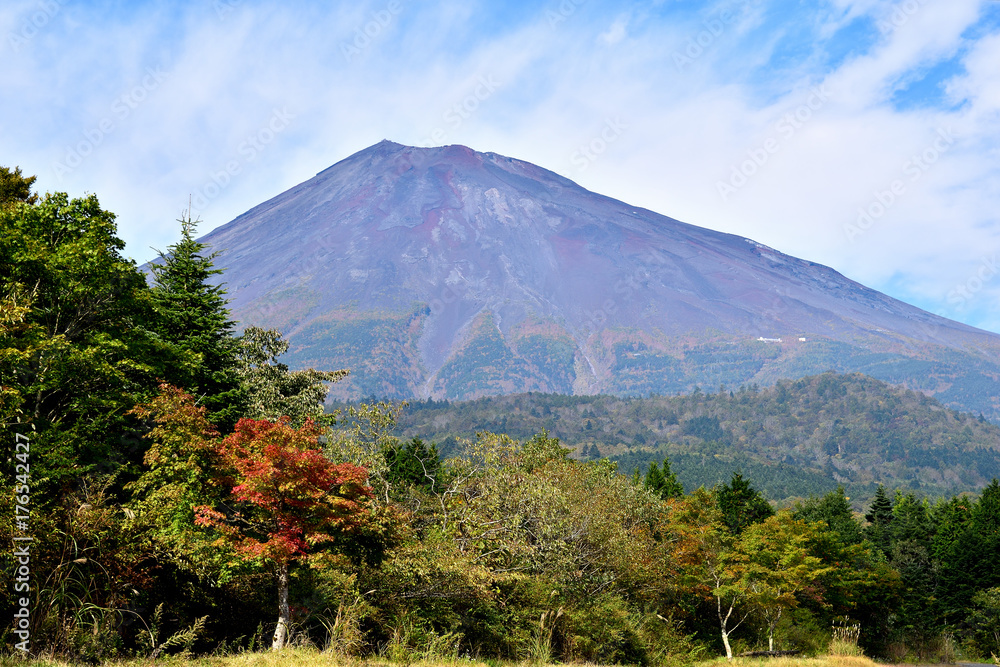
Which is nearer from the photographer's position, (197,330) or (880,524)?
(197,330)

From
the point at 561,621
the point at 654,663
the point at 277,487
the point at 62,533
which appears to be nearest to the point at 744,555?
the point at 654,663

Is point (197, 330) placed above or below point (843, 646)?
above

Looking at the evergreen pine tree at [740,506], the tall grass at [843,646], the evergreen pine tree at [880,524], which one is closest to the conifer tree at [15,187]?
the tall grass at [843,646]

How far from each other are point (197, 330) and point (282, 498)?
37.3 ft

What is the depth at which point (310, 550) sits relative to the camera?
13.8m

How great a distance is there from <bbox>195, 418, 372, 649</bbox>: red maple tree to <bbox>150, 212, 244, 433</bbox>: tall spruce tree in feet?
21.9

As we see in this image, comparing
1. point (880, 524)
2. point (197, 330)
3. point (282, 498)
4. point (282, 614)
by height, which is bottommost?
point (880, 524)

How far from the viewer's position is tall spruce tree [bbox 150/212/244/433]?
20609 mm

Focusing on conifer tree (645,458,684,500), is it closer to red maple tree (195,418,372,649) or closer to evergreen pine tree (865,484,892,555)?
evergreen pine tree (865,484,892,555)

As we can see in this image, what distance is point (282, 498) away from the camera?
43.5 feet

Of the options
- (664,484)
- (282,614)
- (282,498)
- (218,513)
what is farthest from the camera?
(664,484)

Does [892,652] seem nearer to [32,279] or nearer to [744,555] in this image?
[744,555]

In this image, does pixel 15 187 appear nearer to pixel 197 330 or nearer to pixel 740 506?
pixel 197 330

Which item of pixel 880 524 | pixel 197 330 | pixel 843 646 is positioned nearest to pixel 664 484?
pixel 880 524
